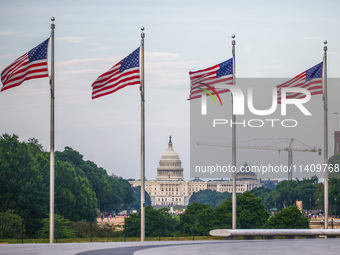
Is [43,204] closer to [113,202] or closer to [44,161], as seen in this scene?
[44,161]

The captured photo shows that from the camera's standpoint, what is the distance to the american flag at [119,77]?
159ft

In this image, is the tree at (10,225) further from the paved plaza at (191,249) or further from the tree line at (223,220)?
the paved plaza at (191,249)

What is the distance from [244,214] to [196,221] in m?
5.55

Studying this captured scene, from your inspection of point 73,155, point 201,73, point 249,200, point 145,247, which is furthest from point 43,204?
point 73,155

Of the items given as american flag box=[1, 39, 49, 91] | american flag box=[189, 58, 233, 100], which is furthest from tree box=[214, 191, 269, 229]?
american flag box=[1, 39, 49, 91]

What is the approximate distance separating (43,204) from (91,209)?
1883cm

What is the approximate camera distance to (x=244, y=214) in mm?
91250

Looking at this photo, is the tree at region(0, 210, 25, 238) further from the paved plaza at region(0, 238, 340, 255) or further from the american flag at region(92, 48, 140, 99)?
the paved plaza at region(0, 238, 340, 255)

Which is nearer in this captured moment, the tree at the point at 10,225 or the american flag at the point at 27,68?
the american flag at the point at 27,68

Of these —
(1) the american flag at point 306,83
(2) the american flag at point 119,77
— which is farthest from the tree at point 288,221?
(2) the american flag at point 119,77

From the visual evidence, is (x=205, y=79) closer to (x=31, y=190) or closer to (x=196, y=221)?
(x=31, y=190)

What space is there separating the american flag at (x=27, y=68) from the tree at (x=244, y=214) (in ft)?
150

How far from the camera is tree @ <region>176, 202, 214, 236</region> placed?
8999 centimetres

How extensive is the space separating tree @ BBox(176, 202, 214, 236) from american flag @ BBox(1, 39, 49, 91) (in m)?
41.9
